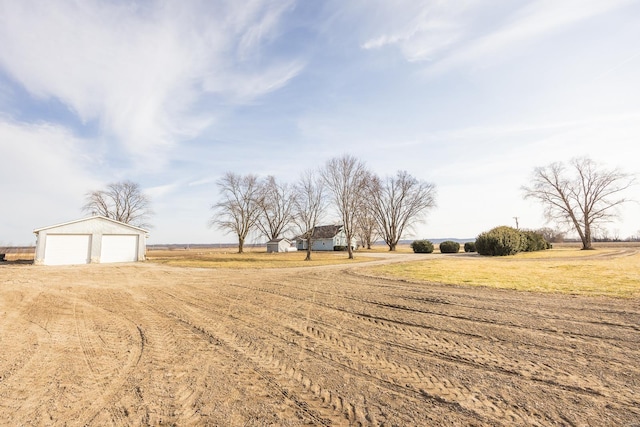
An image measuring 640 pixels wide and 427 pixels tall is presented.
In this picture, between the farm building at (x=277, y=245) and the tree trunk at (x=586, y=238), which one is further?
the farm building at (x=277, y=245)

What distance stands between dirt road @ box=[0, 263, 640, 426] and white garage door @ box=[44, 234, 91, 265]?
815 inches

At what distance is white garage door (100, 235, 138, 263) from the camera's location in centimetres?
2614

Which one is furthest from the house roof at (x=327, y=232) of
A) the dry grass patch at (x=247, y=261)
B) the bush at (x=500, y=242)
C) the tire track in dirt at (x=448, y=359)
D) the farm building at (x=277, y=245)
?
the tire track in dirt at (x=448, y=359)

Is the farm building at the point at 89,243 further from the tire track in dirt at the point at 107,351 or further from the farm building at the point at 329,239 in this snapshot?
the farm building at the point at 329,239

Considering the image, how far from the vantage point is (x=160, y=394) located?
340cm

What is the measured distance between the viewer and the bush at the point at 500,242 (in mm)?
26672

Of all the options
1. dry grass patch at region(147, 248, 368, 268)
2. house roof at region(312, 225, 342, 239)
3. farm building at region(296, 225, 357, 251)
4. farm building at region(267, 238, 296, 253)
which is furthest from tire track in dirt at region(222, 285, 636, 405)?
house roof at region(312, 225, 342, 239)

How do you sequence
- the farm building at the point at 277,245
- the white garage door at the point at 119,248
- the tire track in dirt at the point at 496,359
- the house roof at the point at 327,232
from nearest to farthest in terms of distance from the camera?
the tire track in dirt at the point at 496,359 → the white garage door at the point at 119,248 → the farm building at the point at 277,245 → the house roof at the point at 327,232

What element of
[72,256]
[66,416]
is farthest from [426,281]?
[72,256]

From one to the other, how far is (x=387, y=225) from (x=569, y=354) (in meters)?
46.1

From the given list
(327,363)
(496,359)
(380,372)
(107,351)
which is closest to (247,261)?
(107,351)

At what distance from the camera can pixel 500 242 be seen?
26.6m

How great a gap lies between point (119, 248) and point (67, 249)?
3.67m

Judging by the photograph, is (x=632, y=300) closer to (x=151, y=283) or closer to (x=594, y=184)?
(x=151, y=283)
